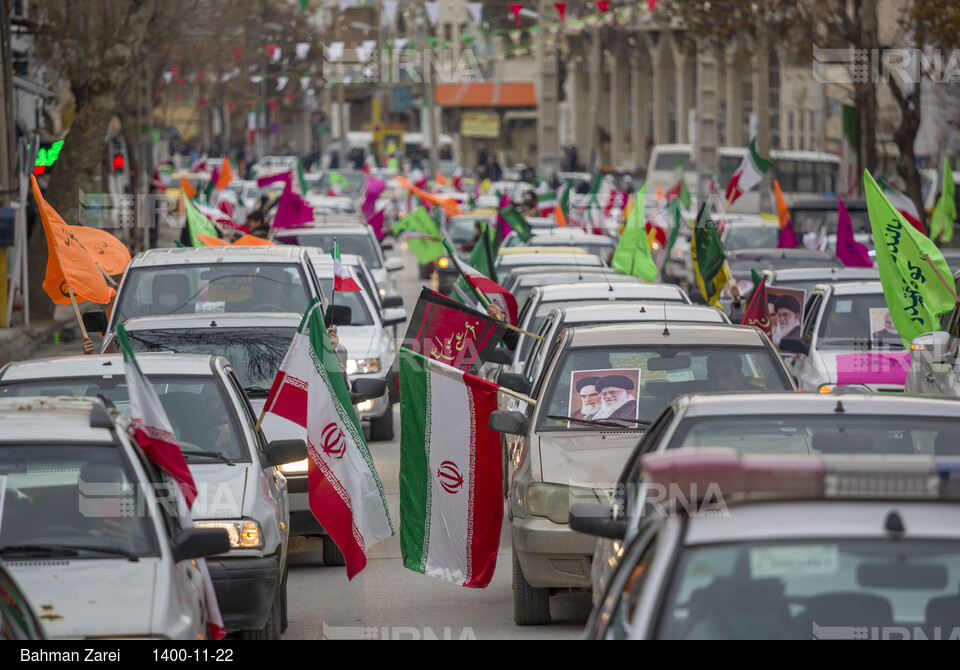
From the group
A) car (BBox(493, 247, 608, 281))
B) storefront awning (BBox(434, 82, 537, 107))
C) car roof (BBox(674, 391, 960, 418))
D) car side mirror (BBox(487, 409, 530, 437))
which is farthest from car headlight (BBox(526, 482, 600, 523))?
storefront awning (BBox(434, 82, 537, 107))

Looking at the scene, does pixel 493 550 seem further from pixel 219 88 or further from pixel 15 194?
pixel 219 88

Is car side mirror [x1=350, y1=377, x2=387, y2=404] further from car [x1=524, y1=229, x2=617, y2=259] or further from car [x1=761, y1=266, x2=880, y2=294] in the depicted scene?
car [x1=524, y1=229, x2=617, y2=259]

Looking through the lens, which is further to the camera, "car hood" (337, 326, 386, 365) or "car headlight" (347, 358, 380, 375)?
"car hood" (337, 326, 386, 365)

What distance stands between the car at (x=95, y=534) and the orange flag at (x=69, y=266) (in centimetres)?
507

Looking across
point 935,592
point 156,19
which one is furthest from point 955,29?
point 935,592

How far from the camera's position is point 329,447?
8227 mm

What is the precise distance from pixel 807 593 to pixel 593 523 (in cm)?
135

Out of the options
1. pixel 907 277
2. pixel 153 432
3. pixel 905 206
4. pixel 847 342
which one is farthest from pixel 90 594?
pixel 905 206

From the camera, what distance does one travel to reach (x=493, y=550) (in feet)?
27.8

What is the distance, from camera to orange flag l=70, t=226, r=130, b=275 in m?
11.9

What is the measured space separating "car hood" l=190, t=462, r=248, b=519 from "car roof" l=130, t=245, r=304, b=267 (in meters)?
5.38

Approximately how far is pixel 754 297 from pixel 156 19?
16.8m

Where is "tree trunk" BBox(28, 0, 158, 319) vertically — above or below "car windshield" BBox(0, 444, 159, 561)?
above

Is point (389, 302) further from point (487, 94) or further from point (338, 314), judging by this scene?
point (487, 94)
